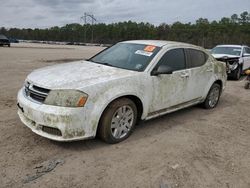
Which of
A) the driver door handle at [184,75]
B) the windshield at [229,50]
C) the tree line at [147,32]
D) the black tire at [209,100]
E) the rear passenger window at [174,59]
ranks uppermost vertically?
the tree line at [147,32]

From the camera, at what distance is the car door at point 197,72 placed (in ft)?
17.5

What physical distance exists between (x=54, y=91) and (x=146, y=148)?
1.60 metres

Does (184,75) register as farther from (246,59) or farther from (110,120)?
(246,59)

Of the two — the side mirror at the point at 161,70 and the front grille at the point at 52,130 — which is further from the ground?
the side mirror at the point at 161,70

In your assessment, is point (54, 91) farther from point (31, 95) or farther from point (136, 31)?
point (136, 31)

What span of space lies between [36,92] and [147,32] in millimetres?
101637

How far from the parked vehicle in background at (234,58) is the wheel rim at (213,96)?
5.38 meters

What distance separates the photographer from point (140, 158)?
12.0ft

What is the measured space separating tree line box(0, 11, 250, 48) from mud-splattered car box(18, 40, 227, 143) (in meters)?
56.1

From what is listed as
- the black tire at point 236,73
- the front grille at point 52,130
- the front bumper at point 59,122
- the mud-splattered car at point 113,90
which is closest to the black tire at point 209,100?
the mud-splattered car at point 113,90

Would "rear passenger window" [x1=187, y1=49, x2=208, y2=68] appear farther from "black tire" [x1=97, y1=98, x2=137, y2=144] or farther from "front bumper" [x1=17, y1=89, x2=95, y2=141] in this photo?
"front bumper" [x1=17, y1=89, x2=95, y2=141]

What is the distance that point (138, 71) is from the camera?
4328 millimetres

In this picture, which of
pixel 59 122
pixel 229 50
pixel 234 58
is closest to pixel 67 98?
pixel 59 122

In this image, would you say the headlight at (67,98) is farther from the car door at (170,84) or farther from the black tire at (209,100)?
the black tire at (209,100)
